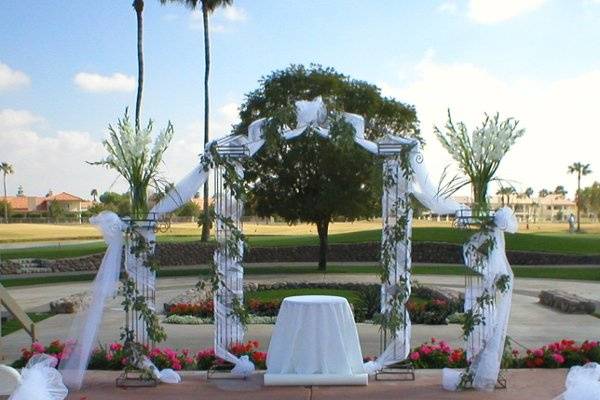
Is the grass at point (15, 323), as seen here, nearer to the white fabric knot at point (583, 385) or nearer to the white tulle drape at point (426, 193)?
the white tulle drape at point (426, 193)

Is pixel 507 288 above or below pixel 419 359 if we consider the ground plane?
above

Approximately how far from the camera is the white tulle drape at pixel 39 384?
5438 mm

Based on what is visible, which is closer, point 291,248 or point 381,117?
point 381,117

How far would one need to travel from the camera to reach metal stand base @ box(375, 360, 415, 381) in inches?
375

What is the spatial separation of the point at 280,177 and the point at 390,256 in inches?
691

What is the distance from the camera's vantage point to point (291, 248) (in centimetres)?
3603

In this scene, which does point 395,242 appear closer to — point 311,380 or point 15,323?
point 311,380

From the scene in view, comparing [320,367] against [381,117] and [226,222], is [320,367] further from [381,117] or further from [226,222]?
→ [381,117]

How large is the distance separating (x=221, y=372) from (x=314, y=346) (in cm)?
156

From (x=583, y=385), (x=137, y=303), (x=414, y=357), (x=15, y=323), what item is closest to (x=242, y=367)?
(x=137, y=303)

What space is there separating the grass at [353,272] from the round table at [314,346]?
17.9 meters

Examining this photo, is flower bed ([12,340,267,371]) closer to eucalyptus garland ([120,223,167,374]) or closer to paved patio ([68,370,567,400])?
eucalyptus garland ([120,223,167,374])

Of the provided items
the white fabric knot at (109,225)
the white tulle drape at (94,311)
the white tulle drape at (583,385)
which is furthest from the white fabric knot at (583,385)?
the white fabric knot at (109,225)

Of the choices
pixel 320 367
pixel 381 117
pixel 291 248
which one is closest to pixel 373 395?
pixel 320 367
